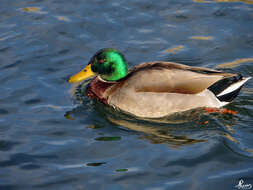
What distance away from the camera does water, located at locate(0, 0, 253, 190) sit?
570 cm

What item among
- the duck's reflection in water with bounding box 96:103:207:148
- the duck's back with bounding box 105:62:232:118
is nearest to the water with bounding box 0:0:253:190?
the duck's reflection in water with bounding box 96:103:207:148

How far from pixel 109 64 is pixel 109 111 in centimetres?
83

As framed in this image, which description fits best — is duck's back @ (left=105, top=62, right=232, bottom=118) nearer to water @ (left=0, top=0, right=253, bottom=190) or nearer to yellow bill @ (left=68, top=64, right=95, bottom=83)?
water @ (left=0, top=0, right=253, bottom=190)

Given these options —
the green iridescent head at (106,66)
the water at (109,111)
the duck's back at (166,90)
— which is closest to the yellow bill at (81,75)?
the green iridescent head at (106,66)

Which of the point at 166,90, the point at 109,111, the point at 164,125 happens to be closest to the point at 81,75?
the point at 109,111

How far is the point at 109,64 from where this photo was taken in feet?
25.2

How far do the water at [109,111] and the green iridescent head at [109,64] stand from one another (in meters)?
0.59

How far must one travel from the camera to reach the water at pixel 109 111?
570 cm

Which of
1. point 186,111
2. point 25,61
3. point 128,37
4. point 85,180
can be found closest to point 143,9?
point 128,37

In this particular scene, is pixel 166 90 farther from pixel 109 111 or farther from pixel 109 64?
pixel 109 64

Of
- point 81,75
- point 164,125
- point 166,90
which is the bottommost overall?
point 164,125

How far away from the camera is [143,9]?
1069 centimetres

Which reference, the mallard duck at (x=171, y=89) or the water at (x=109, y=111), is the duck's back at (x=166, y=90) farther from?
the water at (x=109, y=111)

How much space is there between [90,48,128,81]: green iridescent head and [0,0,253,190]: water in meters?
0.59
